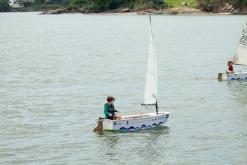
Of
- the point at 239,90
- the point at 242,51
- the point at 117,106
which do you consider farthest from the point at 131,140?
the point at 242,51

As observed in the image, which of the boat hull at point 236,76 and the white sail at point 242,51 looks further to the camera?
the boat hull at point 236,76

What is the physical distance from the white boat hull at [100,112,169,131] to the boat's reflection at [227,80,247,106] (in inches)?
438

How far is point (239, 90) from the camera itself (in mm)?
53219

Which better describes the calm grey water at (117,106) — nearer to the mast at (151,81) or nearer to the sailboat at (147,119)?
the sailboat at (147,119)

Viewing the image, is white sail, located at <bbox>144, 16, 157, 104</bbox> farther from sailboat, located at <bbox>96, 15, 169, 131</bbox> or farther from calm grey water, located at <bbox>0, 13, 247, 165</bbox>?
calm grey water, located at <bbox>0, 13, 247, 165</bbox>

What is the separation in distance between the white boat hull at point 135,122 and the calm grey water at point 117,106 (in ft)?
1.22

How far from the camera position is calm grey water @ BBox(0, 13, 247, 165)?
33375 mm

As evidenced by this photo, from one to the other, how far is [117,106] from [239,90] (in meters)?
11.3

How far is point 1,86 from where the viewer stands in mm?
57844

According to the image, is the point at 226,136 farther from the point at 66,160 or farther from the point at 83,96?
the point at 83,96

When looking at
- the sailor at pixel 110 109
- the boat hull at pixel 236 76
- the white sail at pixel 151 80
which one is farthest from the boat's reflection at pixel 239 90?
the sailor at pixel 110 109

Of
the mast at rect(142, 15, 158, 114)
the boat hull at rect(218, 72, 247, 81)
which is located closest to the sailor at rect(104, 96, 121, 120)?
the mast at rect(142, 15, 158, 114)

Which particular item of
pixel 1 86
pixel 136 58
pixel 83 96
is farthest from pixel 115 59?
pixel 83 96

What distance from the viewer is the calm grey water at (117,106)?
33375mm
